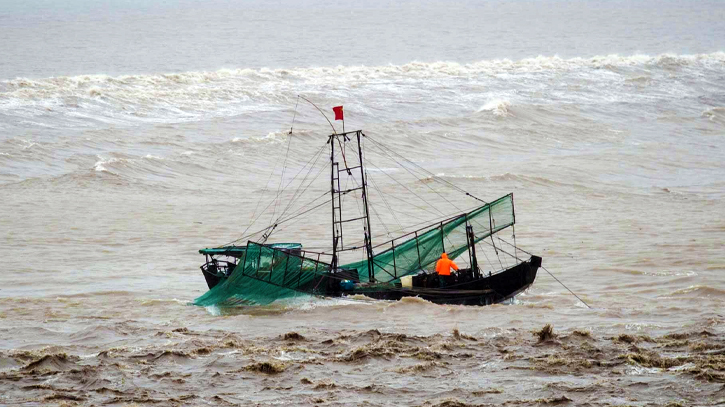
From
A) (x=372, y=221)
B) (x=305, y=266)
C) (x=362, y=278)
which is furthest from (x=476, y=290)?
(x=372, y=221)

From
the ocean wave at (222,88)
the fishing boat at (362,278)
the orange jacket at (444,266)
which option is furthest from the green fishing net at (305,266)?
the ocean wave at (222,88)

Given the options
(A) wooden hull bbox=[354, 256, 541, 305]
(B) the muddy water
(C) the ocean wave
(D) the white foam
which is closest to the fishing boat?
(A) wooden hull bbox=[354, 256, 541, 305]

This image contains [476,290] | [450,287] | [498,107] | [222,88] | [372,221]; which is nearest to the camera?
[476,290]

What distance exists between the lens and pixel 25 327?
A: 49.1 feet

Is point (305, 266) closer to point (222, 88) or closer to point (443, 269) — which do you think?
point (443, 269)

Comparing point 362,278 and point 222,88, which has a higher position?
point 222,88

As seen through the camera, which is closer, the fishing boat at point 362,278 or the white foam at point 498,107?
the fishing boat at point 362,278

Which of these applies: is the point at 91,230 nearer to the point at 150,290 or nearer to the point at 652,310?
the point at 150,290

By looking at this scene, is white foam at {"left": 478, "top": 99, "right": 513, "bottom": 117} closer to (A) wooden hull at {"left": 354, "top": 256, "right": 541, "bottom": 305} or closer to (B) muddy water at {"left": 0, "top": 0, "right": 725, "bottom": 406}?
(B) muddy water at {"left": 0, "top": 0, "right": 725, "bottom": 406}

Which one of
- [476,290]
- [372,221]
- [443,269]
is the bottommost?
[476,290]

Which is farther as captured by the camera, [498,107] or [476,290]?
[498,107]

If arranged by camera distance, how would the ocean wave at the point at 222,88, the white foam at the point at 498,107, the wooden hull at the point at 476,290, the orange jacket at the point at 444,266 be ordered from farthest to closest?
the white foam at the point at 498,107
the ocean wave at the point at 222,88
the orange jacket at the point at 444,266
the wooden hull at the point at 476,290

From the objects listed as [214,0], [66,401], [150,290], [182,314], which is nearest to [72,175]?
[150,290]

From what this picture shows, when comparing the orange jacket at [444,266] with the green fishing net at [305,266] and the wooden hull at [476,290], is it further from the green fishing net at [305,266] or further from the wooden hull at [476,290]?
the green fishing net at [305,266]
